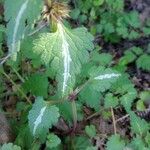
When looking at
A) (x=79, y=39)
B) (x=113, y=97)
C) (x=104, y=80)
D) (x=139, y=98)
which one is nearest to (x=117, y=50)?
(x=139, y=98)

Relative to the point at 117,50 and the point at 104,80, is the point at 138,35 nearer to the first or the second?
the point at 117,50

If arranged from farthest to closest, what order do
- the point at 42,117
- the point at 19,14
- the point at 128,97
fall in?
the point at 128,97, the point at 42,117, the point at 19,14

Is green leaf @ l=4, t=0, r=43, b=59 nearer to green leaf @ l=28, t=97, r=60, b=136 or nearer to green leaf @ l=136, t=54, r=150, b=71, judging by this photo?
green leaf @ l=28, t=97, r=60, b=136

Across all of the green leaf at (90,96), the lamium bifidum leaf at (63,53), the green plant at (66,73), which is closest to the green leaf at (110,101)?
the green plant at (66,73)

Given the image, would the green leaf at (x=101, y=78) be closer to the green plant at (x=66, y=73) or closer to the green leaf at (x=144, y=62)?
the green plant at (x=66, y=73)

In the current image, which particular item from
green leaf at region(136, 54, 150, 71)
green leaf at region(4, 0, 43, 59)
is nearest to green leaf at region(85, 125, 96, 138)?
green leaf at region(136, 54, 150, 71)

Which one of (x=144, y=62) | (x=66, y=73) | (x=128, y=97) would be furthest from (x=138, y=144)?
(x=144, y=62)

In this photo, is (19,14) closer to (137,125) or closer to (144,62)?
(137,125)
